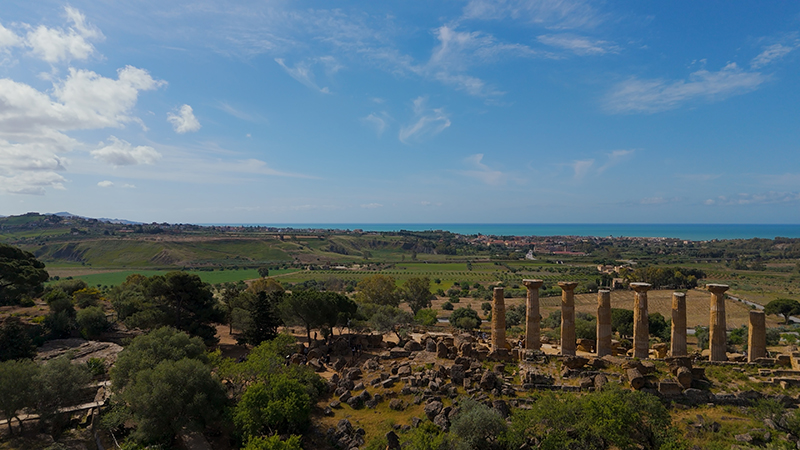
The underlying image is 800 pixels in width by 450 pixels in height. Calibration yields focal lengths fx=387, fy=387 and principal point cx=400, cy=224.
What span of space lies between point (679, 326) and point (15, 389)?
145ft

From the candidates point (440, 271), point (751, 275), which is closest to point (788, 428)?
point (440, 271)

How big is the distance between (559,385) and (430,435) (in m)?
10.3

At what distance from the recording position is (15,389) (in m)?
23.4

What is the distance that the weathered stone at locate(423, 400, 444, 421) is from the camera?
23.9 meters

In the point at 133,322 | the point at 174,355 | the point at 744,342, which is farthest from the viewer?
the point at 744,342

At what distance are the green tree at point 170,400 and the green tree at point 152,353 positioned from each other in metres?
1.70

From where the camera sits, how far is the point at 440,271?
15038cm

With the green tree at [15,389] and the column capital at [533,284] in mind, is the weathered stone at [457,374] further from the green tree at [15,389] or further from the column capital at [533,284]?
the green tree at [15,389]

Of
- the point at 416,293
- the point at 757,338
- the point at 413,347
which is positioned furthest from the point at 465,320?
the point at 757,338

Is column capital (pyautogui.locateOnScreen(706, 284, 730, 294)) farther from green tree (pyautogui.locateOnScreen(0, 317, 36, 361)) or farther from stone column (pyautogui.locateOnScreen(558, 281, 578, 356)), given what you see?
green tree (pyautogui.locateOnScreen(0, 317, 36, 361))

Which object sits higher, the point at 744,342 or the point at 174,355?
the point at 174,355

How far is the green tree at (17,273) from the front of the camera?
37625 millimetres

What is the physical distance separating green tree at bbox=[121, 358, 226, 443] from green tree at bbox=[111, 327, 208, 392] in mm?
1703

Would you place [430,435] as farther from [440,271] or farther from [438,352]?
[440,271]
